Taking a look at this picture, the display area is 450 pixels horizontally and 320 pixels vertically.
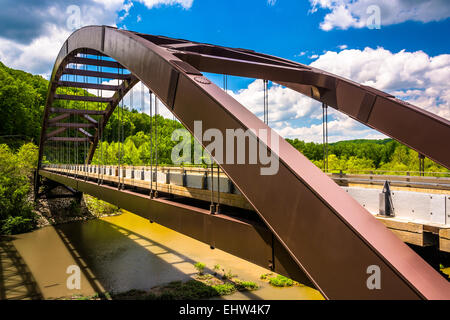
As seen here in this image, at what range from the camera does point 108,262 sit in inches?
728

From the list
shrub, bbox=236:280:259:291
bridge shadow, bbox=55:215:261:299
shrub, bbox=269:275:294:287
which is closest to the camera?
shrub, bbox=236:280:259:291

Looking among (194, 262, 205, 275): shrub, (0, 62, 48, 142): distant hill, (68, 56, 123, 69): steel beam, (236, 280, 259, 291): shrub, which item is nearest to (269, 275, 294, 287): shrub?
(236, 280, 259, 291): shrub

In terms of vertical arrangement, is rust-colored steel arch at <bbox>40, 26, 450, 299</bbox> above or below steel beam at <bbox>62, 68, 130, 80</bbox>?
below

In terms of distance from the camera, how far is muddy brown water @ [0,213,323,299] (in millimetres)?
14453

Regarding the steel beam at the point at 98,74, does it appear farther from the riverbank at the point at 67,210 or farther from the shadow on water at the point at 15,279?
the riverbank at the point at 67,210

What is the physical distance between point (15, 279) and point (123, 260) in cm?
533

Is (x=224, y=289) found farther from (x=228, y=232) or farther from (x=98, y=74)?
(x=98, y=74)

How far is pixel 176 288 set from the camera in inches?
553

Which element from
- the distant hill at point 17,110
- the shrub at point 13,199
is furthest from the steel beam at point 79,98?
the distant hill at point 17,110

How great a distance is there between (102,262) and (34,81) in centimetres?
5852

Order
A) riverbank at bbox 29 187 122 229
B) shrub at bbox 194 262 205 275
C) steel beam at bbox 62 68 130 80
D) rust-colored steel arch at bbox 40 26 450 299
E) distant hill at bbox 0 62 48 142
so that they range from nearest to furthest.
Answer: rust-colored steel arch at bbox 40 26 450 299, shrub at bbox 194 262 205 275, steel beam at bbox 62 68 130 80, riverbank at bbox 29 187 122 229, distant hill at bbox 0 62 48 142

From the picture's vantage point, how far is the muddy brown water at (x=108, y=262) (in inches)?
569

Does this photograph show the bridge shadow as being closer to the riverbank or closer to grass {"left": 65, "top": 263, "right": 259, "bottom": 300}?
grass {"left": 65, "top": 263, "right": 259, "bottom": 300}

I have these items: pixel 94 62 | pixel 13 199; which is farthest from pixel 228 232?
pixel 13 199
